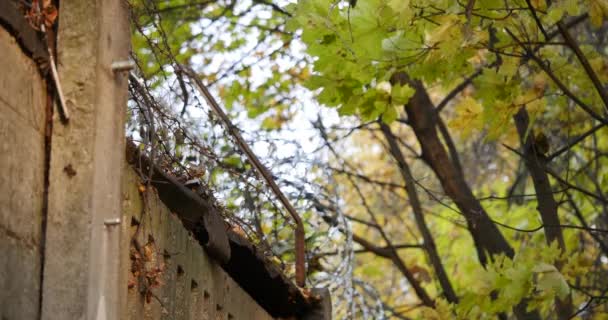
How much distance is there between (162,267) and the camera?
404 cm

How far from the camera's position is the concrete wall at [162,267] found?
374cm

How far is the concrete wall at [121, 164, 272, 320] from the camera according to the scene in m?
3.74

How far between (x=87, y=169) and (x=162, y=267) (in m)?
0.89

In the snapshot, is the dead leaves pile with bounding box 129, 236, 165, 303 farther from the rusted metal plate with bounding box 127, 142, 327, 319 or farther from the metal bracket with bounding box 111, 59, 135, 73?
the metal bracket with bounding box 111, 59, 135, 73

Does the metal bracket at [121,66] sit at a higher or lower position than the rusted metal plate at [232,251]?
higher

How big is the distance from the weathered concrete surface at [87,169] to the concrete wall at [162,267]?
0.29 m

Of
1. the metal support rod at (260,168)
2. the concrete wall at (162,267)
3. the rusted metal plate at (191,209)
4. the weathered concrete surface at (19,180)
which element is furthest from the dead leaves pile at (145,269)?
the metal support rod at (260,168)

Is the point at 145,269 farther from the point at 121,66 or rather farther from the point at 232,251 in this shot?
the point at 232,251

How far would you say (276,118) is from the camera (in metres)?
13.5

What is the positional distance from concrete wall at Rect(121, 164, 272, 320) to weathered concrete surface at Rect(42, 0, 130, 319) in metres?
0.29

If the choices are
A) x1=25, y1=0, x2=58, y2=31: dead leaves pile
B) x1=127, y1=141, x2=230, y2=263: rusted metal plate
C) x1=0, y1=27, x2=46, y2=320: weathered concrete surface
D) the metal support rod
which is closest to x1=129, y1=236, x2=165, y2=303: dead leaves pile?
x1=127, y1=141, x2=230, y2=263: rusted metal plate

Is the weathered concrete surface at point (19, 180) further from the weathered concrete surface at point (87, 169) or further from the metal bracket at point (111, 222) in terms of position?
the metal bracket at point (111, 222)

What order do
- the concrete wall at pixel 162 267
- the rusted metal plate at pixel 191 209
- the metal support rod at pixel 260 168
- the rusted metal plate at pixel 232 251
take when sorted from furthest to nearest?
the metal support rod at pixel 260 168 → the rusted metal plate at pixel 232 251 → the rusted metal plate at pixel 191 209 → the concrete wall at pixel 162 267

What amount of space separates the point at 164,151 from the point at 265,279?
4.84ft
